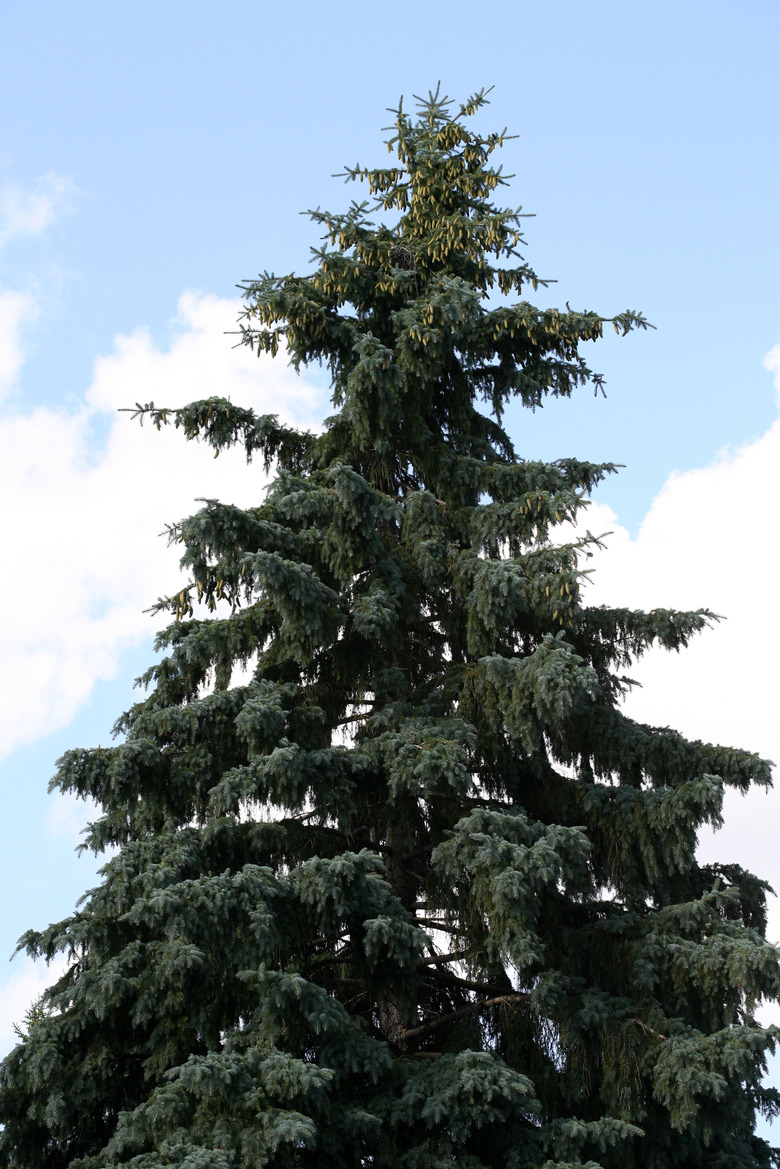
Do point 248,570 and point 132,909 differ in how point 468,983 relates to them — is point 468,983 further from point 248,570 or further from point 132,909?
point 248,570

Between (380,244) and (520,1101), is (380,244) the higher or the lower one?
the higher one

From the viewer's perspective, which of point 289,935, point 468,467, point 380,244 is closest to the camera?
point 289,935

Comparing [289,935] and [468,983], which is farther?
[468,983]

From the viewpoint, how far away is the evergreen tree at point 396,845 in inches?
321

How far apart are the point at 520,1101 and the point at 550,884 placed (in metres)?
1.62

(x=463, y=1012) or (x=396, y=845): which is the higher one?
(x=396, y=845)

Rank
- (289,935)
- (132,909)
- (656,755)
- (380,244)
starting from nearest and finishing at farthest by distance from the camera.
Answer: (132,909), (289,935), (656,755), (380,244)

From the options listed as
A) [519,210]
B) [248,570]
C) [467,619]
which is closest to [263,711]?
[248,570]

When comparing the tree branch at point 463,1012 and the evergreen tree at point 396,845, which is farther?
the tree branch at point 463,1012

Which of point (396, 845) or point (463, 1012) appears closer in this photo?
point (463, 1012)

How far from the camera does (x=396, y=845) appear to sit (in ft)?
34.6

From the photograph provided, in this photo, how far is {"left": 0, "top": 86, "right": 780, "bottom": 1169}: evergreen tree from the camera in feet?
26.8

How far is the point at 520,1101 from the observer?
8227mm

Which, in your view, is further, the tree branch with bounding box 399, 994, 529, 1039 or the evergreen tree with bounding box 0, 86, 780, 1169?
the tree branch with bounding box 399, 994, 529, 1039
